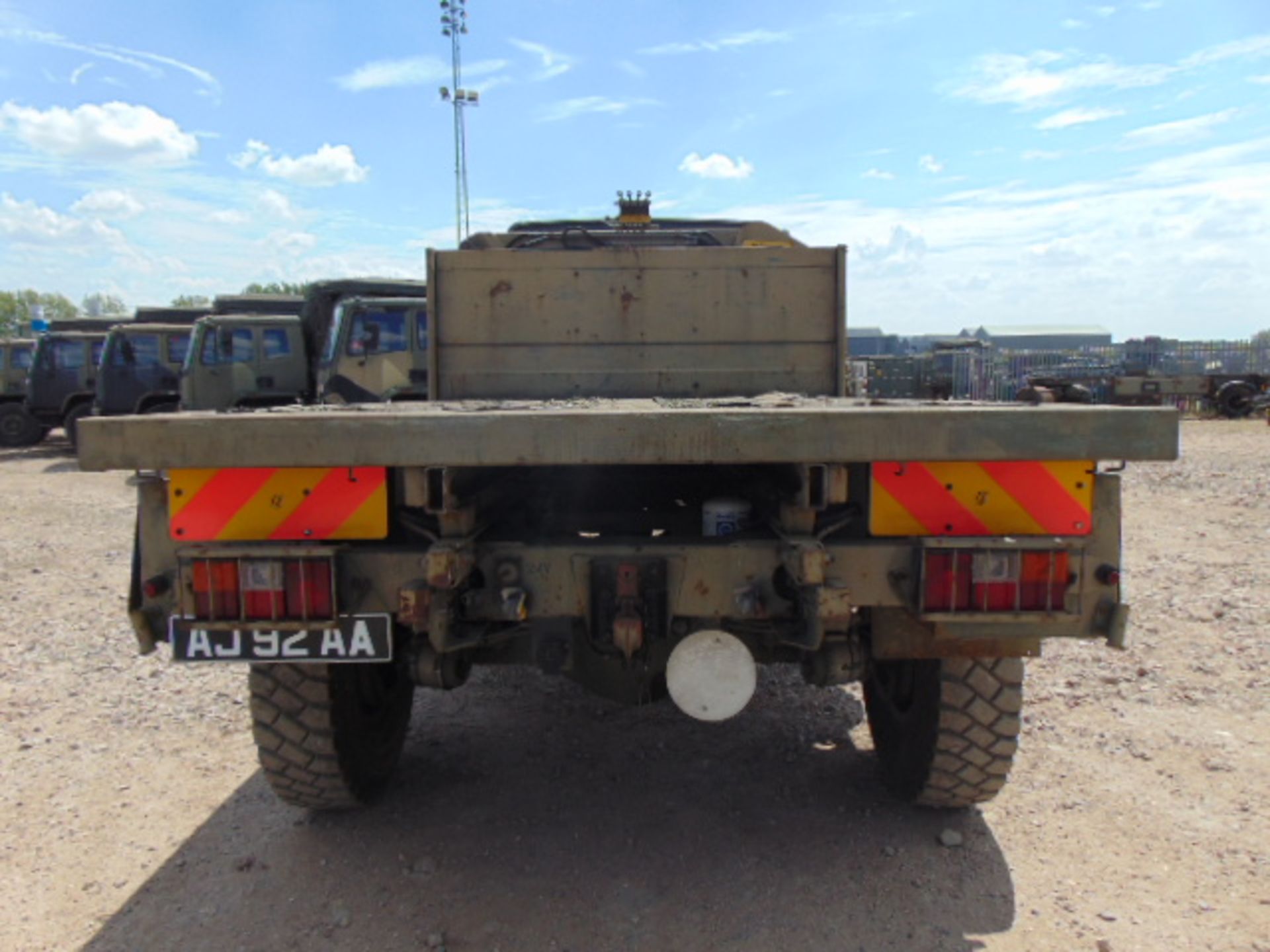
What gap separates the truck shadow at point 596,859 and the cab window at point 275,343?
11.1 meters

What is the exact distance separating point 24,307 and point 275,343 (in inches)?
2853

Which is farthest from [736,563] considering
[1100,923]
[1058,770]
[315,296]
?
[315,296]

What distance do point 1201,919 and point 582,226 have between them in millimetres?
4176

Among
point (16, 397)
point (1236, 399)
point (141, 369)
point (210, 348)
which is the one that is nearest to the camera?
point (210, 348)

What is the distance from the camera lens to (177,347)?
54.2 ft

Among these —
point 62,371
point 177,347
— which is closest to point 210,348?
point 177,347

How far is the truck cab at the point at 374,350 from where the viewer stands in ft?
39.9

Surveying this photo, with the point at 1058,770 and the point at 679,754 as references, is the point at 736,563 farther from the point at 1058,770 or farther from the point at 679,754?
the point at 1058,770

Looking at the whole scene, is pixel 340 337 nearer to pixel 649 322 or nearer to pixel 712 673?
pixel 649 322

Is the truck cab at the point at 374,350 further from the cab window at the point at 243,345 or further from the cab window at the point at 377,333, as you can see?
the cab window at the point at 243,345

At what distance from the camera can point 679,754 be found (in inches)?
150

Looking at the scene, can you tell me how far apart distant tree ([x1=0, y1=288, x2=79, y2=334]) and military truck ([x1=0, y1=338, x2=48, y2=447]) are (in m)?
42.9

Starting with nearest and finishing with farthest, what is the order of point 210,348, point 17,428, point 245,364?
point 210,348
point 245,364
point 17,428

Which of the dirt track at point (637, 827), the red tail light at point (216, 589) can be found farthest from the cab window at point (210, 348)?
the red tail light at point (216, 589)
